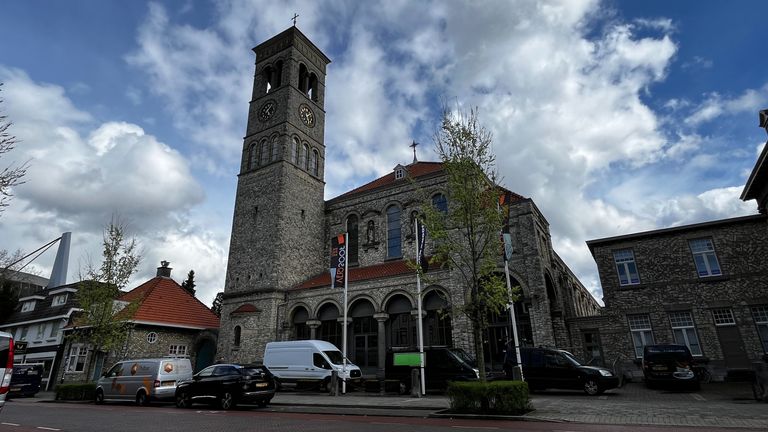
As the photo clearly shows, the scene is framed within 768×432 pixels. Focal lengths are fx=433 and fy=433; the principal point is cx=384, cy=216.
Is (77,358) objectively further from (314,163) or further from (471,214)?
(471,214)

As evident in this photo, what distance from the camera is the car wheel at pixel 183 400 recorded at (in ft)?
50.5

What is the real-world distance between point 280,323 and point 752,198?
1021 inches

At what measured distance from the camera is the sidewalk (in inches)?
376

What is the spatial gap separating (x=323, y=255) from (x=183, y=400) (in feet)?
57.4

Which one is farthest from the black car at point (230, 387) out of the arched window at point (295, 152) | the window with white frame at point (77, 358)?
the arched window at point (295, 152)

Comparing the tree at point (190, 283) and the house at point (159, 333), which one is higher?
the tree at point (190, 283)

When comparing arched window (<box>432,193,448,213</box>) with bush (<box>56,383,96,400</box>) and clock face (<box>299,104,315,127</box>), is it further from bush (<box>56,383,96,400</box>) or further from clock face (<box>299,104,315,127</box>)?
bush (<box>56,383,96,400</box>)

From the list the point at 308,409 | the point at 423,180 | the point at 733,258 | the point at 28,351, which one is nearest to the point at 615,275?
the point at 733,258

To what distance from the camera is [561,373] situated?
16.0 meters

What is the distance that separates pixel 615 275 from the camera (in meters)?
21.8

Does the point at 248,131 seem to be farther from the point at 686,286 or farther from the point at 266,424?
the point at 686,286

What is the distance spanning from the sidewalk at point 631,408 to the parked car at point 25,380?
1916cm

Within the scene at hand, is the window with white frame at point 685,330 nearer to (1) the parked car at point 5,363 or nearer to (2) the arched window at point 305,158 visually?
(1) the parked car at point 5,363

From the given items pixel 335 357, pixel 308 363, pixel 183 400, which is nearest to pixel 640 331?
pixel 335 357
